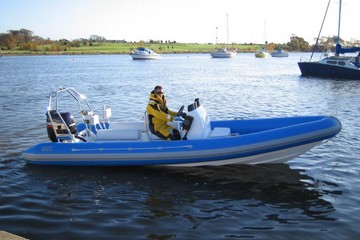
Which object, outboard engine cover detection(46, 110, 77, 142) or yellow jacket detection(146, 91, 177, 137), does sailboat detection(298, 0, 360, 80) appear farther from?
outboard engine cover detection(46, 110, 77, 142)

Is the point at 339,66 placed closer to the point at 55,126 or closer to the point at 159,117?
the point at 159,117

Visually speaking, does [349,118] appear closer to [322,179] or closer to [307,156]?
[307,156]

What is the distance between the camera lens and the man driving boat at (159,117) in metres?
7.73

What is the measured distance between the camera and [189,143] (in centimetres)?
756

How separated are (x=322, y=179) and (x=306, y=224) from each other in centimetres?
207

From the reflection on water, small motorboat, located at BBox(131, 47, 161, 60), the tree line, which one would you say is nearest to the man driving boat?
the reflection on water

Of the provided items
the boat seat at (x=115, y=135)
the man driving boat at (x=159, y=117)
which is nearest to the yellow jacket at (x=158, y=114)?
the man driving boat at (x=159, y=117)

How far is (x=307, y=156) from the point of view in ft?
29.4

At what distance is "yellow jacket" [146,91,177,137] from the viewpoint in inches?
305

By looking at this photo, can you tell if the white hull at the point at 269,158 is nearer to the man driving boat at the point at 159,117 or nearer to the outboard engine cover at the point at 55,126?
the man driving boat at the point at 159,117

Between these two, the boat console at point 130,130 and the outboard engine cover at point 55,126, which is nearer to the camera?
the boat console at point 130,130

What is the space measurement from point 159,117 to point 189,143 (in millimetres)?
807

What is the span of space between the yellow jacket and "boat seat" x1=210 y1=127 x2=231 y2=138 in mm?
1002

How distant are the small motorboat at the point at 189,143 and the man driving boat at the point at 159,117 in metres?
0.19
